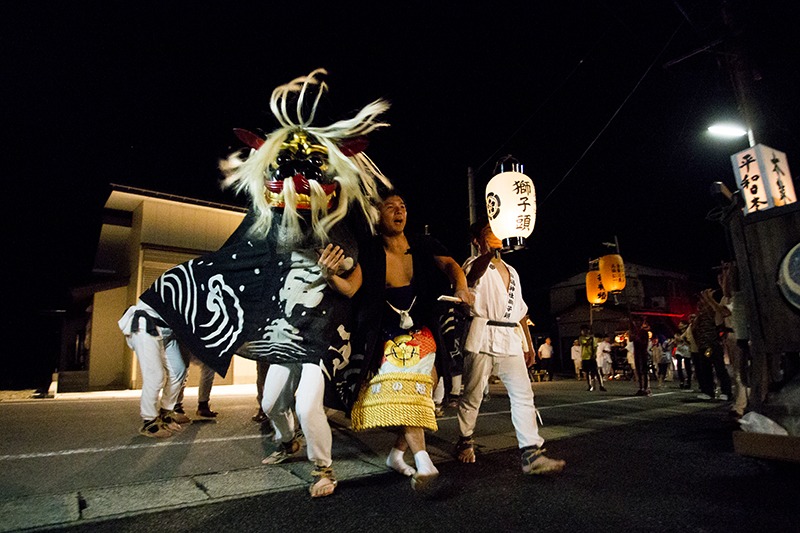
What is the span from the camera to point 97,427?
5.61 meters

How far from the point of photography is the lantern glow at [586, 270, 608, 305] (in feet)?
64.6

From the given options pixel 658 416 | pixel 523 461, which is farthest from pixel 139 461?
pixel 658 416

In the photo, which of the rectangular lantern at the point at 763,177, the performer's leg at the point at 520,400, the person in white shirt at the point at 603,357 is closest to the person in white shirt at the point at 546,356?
the person in white shirt at the point at 603,357

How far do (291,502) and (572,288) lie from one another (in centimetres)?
3656

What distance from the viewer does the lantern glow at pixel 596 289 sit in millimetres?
19688

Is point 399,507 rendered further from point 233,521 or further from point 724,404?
point 724,404

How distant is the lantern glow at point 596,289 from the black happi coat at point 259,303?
1851 centimetres

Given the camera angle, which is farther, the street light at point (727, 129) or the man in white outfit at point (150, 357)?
the street light at point (727, 129)

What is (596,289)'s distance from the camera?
785 inches

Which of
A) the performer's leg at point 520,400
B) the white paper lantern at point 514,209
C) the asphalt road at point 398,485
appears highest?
the white paper lantern at point 514,209

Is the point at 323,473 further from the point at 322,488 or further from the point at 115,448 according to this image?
the point at 115,448

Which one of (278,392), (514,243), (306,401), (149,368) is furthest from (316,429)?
(514,243)

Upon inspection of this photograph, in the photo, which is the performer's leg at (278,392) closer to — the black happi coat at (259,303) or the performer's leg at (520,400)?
the black happi coat at (259,303)

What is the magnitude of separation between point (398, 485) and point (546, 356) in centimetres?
1685
